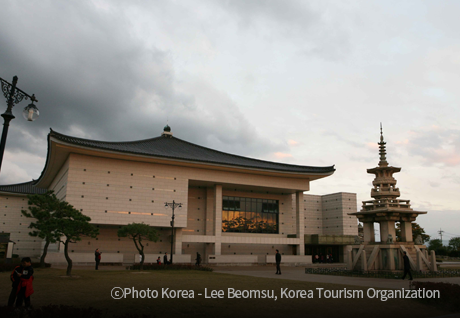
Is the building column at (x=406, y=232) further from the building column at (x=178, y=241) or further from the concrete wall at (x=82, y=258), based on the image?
the concrete wall at (x=82, y=258)

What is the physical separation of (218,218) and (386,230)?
839 inches

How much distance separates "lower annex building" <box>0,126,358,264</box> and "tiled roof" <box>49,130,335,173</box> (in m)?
0.14

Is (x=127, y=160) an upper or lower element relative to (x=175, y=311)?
upper

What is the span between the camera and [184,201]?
40.1 metres

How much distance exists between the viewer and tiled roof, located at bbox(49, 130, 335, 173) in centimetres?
3644

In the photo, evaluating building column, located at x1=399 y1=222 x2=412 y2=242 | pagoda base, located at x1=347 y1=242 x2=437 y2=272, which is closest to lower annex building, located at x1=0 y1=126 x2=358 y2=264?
pagoda base, located at x1=347 y1=242 x2=437 y2=272

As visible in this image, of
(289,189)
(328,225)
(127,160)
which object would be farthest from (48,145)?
(328,225)

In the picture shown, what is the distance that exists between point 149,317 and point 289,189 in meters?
40.1

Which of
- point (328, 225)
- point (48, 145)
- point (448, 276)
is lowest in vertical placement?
point (448, 276)

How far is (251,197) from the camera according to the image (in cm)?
4816

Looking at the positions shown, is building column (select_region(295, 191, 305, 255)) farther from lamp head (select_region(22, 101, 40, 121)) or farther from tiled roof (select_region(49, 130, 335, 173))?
lamp head (select_region(22, 101, 40, 121))

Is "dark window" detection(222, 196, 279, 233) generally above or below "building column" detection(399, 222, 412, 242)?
above

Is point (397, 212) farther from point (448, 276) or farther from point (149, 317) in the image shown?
point (149, 317)

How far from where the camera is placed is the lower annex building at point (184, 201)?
36.4 meters
